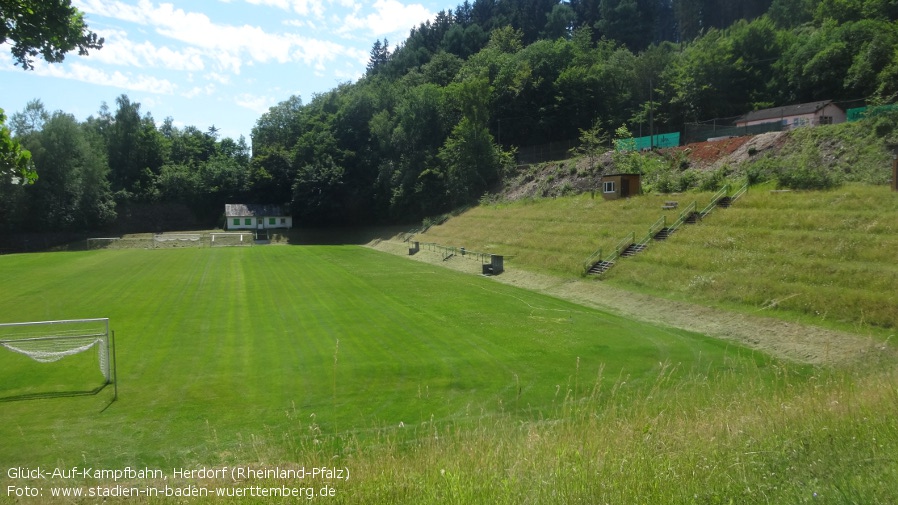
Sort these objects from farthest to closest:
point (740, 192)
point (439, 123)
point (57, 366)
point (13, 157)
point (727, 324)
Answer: point (439, 123)
point (740, 192)
point (727, 324)
point (57, 366)
point (13, 157)

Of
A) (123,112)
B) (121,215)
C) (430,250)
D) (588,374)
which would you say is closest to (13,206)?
(121,215)

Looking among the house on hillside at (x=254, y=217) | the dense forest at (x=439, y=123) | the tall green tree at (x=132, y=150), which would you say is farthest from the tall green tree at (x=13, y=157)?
the tall green tree at (x=132, y=150)

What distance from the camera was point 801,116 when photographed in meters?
56.1

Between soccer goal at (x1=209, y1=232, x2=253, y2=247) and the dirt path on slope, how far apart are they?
47889 millimetres

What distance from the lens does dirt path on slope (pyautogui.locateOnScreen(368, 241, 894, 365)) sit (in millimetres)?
19016

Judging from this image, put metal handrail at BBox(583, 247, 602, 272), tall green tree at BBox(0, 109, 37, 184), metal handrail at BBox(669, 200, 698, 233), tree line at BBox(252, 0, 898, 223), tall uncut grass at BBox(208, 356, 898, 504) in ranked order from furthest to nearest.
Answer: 1. tree line at BBox(252, 0, 898, 223)
2. metal handrail at BBox(669, 200, 698, 233)
3. metal handrail at BBox(583, 247, 602, 272)
4. tall green tree at BBox(0, 109, 37, 184)
5. tall uncut grass at BBox(208, 356, 898, 504)

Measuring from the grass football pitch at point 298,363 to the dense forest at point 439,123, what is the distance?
42.1 m

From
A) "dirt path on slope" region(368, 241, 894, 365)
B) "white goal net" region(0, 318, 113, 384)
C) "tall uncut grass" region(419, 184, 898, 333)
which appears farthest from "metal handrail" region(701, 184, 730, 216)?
"white goal net" region(0, 318, 113, 384)

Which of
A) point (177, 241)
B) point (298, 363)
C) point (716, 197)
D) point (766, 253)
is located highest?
point (716, 197)

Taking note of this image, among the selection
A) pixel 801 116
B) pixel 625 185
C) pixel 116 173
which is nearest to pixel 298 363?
pixel 625 185

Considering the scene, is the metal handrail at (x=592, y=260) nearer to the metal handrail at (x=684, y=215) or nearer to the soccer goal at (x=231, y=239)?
the metal handrail at (x=684, y=215)

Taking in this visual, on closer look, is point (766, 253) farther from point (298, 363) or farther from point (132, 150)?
point (132, 150)

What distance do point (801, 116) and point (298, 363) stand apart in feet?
186

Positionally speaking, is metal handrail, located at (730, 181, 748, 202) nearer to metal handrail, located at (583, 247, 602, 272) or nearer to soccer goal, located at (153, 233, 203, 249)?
metal handrail, located at (583, 247, 602, 272)
